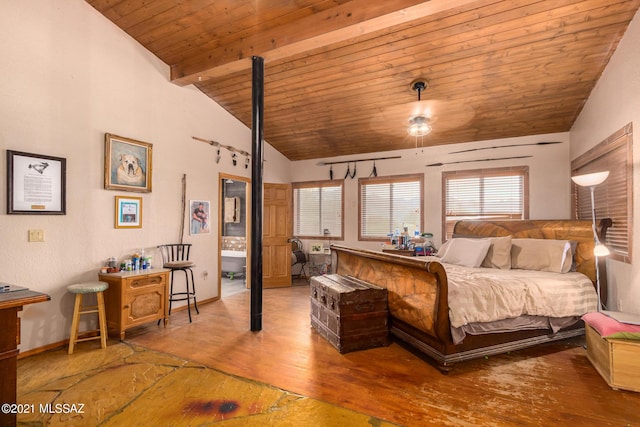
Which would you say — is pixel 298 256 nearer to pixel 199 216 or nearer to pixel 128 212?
pixel 199 216

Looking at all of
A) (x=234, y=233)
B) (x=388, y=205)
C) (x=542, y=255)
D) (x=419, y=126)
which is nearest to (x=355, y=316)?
(x=542, y=255)

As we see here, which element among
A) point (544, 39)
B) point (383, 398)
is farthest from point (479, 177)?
point (383, 398)

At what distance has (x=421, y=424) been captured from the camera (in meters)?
2.02

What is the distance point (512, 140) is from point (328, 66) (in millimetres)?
3223

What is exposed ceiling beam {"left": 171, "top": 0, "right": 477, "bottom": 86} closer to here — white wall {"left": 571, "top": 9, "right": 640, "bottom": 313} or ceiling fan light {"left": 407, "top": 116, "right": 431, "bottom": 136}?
ceiling fan light {"left": 407, "top": 116, "right": 431, "bottom": 136}

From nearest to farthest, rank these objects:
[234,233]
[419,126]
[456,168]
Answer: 1. [419,126]
2. [456,168]
3. [234,233]

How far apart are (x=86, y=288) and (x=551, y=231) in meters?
5.38

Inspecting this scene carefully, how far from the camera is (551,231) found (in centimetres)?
409

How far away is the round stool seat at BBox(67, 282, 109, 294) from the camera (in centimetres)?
313

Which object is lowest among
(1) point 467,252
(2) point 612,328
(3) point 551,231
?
(2) point 612,328

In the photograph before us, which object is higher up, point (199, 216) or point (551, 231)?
point (199, 216)

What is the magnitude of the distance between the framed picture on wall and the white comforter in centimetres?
360

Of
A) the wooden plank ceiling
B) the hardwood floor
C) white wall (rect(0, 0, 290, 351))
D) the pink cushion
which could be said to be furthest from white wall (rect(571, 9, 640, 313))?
white wall (rect(0, 0, 290, 351))

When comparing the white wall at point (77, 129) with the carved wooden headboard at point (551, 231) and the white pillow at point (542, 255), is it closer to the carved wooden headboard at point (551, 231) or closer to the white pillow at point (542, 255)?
the carved wooden headboard at point (551, 231)
